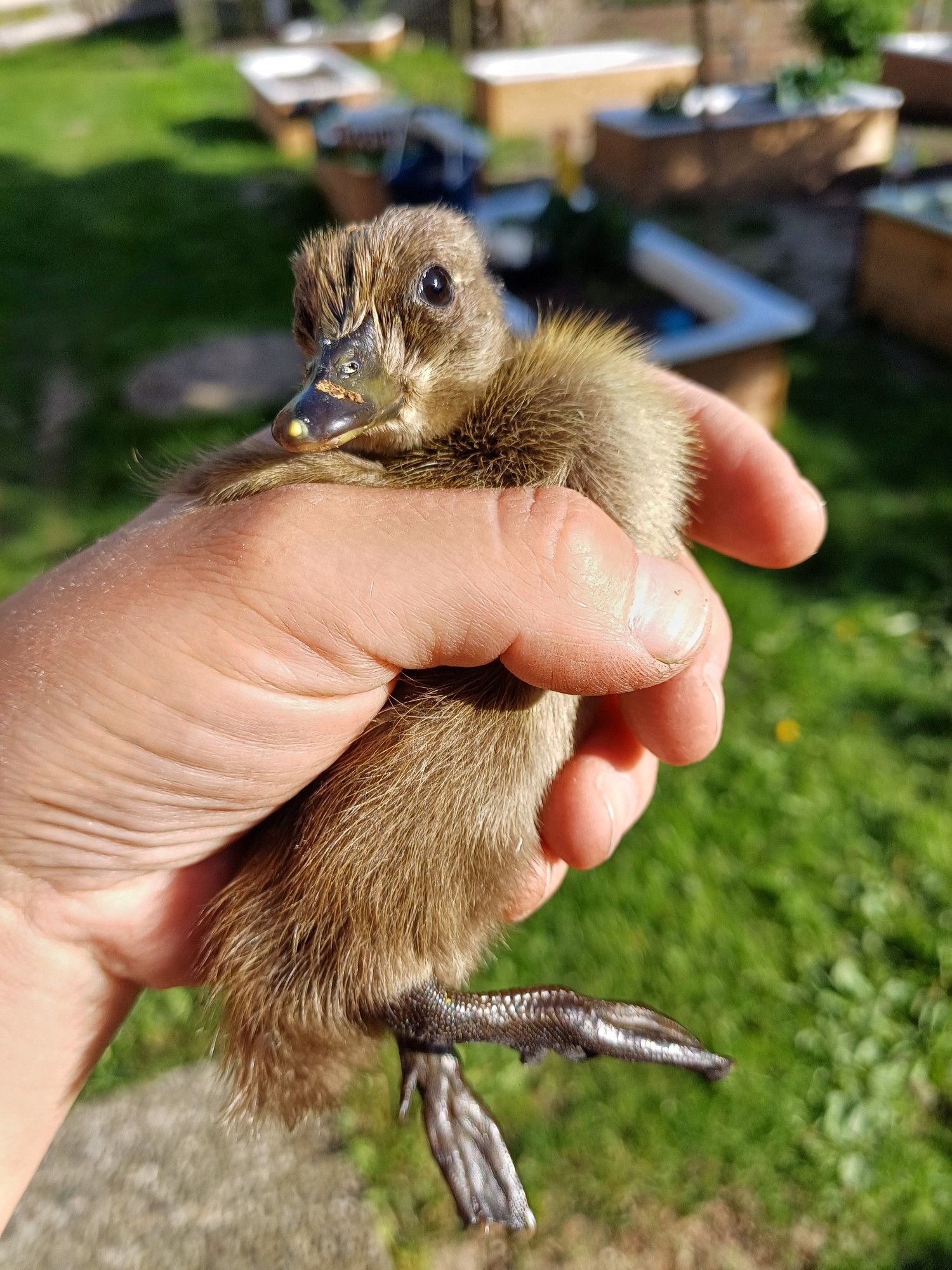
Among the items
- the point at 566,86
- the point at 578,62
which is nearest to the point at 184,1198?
the point at 566,86

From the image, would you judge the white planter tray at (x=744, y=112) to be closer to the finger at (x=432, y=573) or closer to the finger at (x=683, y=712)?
the finger at (x=683, y=712)

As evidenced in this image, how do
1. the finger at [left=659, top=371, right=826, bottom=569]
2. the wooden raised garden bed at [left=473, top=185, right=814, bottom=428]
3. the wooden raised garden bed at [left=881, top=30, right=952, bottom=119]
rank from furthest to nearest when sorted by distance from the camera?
the wooden raised garden bed at [left=881, top=30, right=952, bottom=119] < the wooden raised garden bed at [left=473, top=185, right=814, bottom=428] < the finger at [left=659, top=371, right=826, bottom=569]

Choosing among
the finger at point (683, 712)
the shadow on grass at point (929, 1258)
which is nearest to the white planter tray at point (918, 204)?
the finger at point (683, 712)

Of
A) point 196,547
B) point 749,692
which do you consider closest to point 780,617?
point 749,692

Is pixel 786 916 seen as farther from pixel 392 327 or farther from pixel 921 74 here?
pixel 921 74

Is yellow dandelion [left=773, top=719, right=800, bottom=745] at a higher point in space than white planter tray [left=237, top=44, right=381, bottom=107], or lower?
lower

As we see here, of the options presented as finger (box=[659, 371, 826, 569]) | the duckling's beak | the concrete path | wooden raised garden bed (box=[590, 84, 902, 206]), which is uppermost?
the duckling's beak

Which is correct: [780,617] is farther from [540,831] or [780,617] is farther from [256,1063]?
[256,1063]

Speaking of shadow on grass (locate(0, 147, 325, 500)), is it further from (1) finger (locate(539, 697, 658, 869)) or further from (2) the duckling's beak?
(2) the duckling's beak

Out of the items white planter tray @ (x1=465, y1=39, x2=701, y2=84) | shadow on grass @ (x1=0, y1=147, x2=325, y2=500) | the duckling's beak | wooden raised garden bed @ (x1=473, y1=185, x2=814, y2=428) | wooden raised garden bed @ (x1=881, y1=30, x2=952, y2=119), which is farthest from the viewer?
white planter tray @ (x1=465, y1=39, x2=701, y2=84)

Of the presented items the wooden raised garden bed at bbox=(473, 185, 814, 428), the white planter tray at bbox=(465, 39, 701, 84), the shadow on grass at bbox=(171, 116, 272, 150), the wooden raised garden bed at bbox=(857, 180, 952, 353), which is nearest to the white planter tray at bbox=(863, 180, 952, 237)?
the wooden raised garden bed at bbox=(857, 180, 952, 353)
